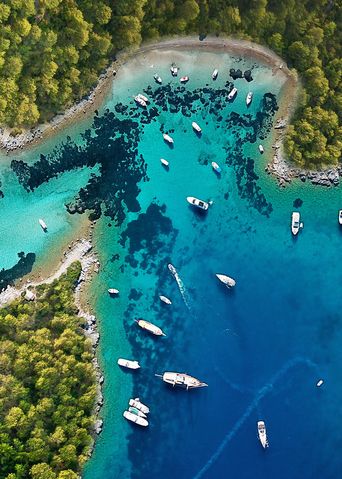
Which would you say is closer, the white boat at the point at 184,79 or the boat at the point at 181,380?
the boat at the point at 181,380

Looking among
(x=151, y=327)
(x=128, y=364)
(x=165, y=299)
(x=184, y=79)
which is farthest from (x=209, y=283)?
(x=184, y=79)

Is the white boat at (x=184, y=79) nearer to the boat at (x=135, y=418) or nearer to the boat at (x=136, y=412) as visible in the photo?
the boat at (x=136, y=412)

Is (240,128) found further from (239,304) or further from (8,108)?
(8,108)

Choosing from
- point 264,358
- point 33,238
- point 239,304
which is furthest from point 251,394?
point 33,238

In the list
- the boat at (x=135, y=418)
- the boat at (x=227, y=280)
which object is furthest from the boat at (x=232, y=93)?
the boat at (x=135, y=418)

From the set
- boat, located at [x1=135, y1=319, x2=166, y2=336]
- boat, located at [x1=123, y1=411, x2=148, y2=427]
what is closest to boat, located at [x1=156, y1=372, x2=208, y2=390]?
boat, located at [x1=135, y1=319, x2=166, y2=336]

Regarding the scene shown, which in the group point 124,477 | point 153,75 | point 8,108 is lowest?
point 124,477
